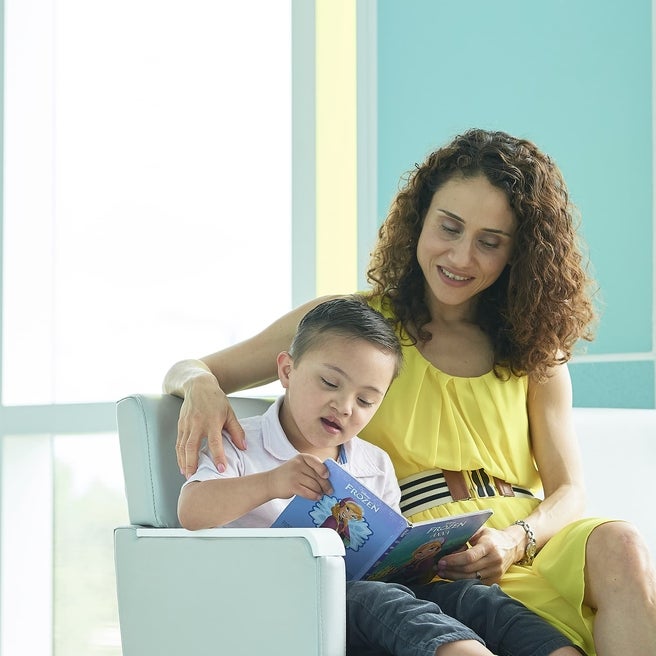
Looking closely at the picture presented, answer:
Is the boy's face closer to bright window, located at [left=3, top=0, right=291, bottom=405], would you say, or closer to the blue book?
the blue book

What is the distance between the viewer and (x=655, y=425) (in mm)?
2271

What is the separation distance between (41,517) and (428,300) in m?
1.51

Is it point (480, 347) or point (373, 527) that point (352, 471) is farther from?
point (480, 347)

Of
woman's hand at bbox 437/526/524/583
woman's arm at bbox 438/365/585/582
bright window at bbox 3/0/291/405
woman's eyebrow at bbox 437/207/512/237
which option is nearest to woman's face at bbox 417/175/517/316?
woman's eyebrow at bbox 437/207/512/237

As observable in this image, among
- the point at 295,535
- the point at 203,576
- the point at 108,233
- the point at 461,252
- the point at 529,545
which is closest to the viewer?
the point at 295,535

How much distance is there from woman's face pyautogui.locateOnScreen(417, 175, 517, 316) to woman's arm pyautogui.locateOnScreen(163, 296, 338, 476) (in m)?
0.25

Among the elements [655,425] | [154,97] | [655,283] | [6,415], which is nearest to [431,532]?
[655,425]

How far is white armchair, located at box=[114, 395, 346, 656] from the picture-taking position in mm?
1450

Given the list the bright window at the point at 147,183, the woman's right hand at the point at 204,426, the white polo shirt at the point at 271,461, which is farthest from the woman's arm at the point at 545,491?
the bright window at the point at 147,183

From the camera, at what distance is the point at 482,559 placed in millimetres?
1722

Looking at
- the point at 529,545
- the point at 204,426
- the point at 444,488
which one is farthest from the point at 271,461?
the point at 529,545

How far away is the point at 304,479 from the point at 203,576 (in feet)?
0.77

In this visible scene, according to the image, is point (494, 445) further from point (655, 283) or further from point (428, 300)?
point (655, 283)

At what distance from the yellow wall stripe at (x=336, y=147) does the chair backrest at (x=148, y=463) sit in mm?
1505
